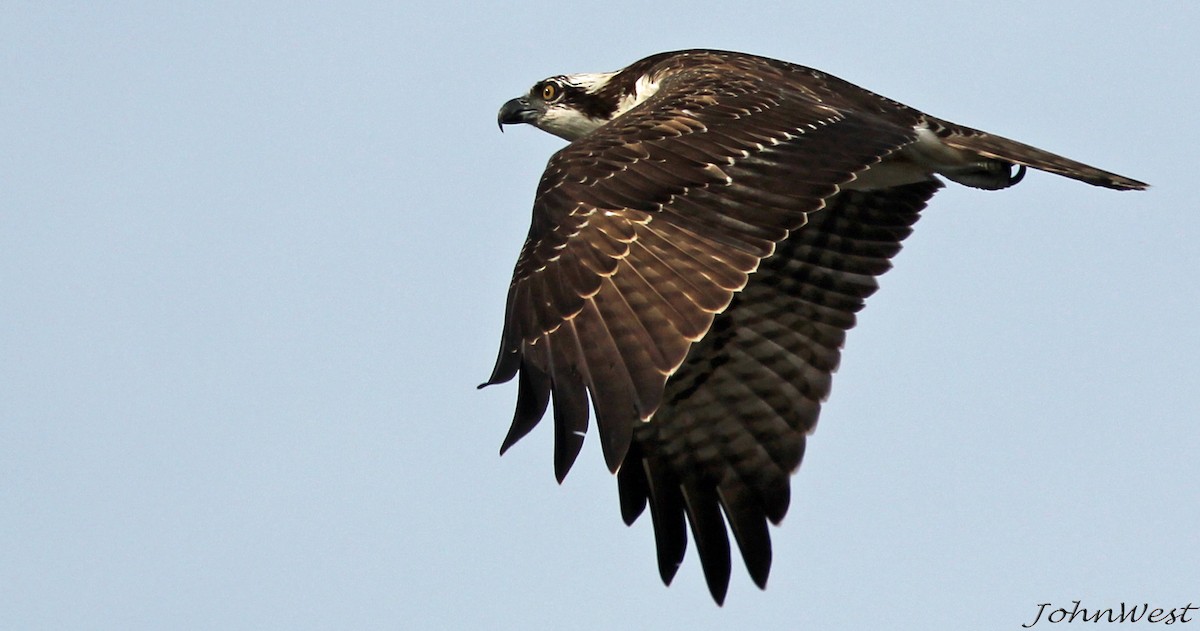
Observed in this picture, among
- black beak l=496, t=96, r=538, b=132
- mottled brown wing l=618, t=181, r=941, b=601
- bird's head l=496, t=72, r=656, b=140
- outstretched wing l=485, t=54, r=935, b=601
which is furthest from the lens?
black beak l=496, t=96, r=538, b=132

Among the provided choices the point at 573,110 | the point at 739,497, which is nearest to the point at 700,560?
the point at 739,497

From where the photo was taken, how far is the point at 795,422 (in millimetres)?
8578

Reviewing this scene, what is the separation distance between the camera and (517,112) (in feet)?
36.0

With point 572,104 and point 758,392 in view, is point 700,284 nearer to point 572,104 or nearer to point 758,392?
point 758,392

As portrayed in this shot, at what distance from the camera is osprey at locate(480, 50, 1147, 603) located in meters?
6.92

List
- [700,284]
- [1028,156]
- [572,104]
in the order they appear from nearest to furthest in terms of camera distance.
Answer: [700,284]
[1028,156]
[572,104]

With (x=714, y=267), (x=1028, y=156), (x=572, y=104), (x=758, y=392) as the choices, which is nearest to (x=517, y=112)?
(x=572, y=104)

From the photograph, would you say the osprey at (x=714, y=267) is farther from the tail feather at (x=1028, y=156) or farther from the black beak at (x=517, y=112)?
the black beak at (x=517, y=112)

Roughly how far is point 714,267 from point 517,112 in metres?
4.18

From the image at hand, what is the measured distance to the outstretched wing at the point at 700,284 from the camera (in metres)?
6.89

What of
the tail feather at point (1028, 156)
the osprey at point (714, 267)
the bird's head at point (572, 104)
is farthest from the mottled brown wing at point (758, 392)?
the bird's head at point (572, 104)

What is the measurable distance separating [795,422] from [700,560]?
35.4 inches

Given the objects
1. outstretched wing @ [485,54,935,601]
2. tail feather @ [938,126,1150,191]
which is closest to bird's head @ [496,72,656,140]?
outstretched wing @ [485,54,935,601]

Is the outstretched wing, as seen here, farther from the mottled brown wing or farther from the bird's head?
the bird's head
